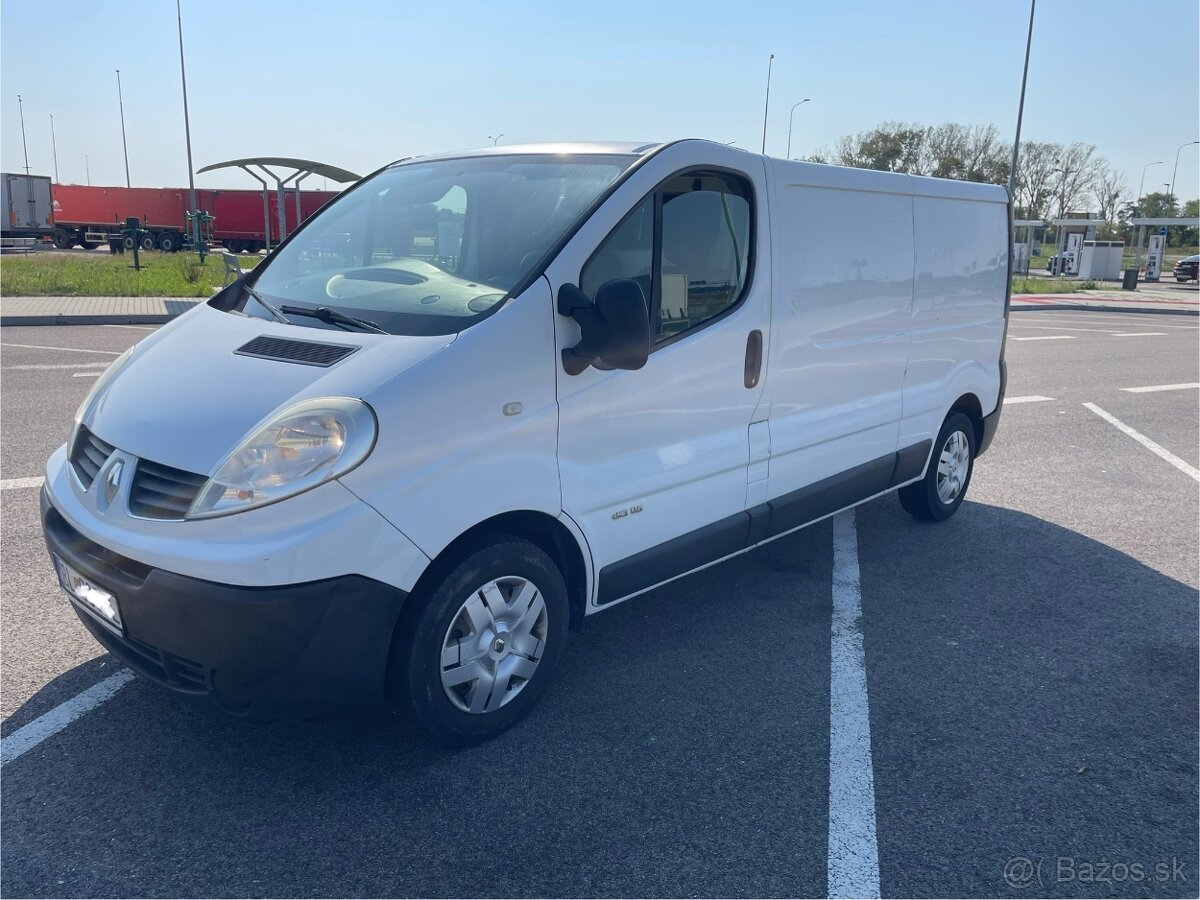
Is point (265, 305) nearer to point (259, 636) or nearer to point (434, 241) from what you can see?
point (434, 241)

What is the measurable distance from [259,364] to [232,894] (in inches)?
61.6

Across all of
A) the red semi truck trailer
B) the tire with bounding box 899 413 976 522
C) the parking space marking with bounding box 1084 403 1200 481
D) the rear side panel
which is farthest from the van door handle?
the red semi truck trailer

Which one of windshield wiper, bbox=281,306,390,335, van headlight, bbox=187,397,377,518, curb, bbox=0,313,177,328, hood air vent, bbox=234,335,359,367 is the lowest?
curb, bbox=0,313,177,328

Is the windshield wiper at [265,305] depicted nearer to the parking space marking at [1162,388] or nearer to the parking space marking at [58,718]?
the parking space marking at [58,718]

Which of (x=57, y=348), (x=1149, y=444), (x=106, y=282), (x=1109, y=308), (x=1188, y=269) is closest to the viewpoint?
(x=1149, y=444)

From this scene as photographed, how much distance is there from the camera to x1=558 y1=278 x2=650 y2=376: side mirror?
3021mm

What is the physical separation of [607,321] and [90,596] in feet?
6.08

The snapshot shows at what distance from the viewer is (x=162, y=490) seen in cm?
270

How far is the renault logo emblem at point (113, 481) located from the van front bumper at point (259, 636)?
0.16m

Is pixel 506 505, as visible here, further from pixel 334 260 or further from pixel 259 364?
pixel 334 260

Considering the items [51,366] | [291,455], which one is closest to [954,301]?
[291,455]

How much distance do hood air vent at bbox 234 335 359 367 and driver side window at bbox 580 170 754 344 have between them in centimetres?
86

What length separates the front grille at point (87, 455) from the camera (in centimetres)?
296

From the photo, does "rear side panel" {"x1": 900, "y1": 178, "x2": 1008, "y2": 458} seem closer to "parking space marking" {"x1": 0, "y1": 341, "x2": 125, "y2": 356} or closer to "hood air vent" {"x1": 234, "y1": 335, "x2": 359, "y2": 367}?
"hood air vent" {"x1": 234, "y1": 335, "x2": 359, "y2": 367}
